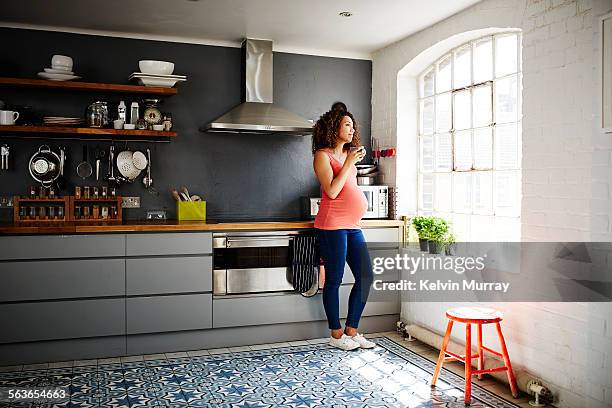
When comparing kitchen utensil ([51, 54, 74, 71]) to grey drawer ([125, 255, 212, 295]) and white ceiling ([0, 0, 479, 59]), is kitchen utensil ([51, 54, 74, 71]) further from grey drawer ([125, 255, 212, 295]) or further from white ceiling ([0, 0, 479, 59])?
grey drawer ([125, 255, 212, 295])

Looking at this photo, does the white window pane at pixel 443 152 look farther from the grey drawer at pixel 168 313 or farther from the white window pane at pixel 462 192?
the grey drawer at pixel 168 313

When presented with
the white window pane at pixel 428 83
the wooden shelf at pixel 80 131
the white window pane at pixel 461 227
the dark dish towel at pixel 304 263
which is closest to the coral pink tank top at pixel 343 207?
the dark dish towel at pixel 304 263

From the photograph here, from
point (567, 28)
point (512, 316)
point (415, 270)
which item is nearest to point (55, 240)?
point (415, 270)

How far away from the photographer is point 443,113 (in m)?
5.03

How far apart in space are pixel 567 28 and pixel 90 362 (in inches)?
146

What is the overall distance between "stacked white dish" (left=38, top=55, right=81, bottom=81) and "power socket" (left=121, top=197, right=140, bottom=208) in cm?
103

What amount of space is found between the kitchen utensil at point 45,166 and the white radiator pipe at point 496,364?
3.01 meters

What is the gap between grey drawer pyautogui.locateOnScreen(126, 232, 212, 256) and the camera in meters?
4.49

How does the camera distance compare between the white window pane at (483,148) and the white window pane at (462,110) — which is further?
the white window pane at (462,110)

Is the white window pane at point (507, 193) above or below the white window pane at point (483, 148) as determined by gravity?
below

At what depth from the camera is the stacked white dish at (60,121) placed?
467 cm

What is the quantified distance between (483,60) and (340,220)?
153 centimetres

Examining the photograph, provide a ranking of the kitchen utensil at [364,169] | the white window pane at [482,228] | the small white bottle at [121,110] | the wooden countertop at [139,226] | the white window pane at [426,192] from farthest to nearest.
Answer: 1. the kitchen utensil at [364,169]
2. the white window pane at [426,192]
3. the small white bottle at [121,110]
4. the white window pane at [482,228]
5. the wooden countertop at [139,226]

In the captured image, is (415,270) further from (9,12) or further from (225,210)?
(9,12)
